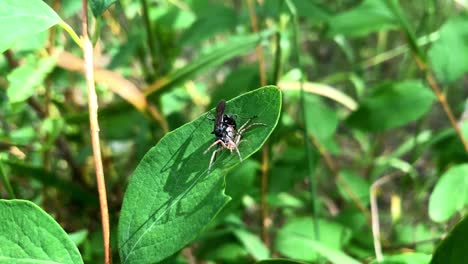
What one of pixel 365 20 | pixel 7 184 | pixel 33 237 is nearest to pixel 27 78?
pixel 7 184

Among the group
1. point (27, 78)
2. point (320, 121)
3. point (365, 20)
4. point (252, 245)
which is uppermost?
point (365, 20)

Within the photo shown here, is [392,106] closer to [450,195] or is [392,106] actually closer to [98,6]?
[450,195]

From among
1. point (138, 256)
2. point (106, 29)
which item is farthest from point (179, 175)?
point (106, 29)

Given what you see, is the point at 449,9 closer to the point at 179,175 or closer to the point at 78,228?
the point at 78,228

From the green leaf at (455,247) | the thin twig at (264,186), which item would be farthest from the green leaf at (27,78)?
the green leaf at (455,247)

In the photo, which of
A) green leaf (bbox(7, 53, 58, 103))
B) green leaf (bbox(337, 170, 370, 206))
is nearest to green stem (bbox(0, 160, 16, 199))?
green leaf (bbox(7, 53, 58, 103))

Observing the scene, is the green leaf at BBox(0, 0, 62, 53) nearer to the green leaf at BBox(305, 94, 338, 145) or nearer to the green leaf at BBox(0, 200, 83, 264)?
the green leaf at BBox(0, 200, 83, 264)
